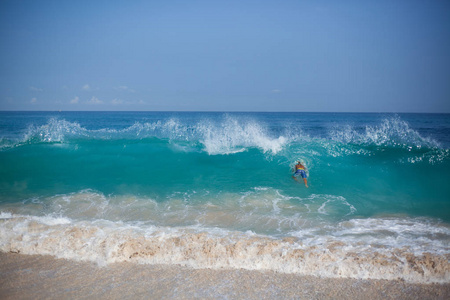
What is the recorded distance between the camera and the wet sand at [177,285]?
3054mm

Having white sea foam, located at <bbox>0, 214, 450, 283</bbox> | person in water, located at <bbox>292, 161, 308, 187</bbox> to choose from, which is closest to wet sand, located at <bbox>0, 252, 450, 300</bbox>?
white sea foam, located at <bbox>0, 214, 450, 283</bbox>

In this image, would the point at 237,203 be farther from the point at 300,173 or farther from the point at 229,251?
the point at 300,173

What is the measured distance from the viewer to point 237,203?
21.3 feet

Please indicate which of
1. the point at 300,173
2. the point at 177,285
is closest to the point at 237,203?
the point at 300,173

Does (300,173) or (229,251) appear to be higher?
(300,173)

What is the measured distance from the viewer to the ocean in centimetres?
380

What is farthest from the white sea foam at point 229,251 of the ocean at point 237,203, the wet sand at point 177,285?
the wet sand at point 177,285

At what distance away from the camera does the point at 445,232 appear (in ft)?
15.6

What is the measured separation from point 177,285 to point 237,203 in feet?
11.3

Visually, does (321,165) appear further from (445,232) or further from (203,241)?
(203,241)

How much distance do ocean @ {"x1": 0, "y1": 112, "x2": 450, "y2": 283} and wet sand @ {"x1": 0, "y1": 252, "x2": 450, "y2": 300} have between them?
17cm

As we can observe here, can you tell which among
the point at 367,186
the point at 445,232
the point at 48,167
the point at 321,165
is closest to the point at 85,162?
the point at 48,167

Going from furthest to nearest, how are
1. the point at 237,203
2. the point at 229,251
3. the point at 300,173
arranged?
1. the point at 300,173
2. the point at 237,203
3. the point at 229,251

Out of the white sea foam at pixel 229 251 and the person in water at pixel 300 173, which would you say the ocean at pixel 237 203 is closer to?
the white sea foam at pixel 229 251
